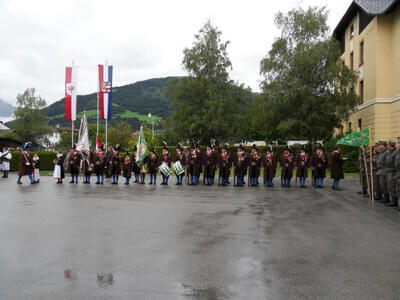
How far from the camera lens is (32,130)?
293 feet

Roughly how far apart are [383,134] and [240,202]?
20133mm

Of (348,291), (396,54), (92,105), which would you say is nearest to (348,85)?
(396,54)

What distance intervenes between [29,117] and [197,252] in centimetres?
9056

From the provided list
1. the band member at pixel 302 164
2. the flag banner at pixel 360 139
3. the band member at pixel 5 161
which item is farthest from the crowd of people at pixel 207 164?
the band member at pixel 5 161

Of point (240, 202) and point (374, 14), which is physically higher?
point (374, 14)

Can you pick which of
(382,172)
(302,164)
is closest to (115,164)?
(302,164)

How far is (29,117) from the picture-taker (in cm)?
8900

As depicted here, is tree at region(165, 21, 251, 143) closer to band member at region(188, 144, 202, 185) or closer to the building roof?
the building roof

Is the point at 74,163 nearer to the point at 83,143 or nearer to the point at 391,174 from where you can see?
the point at 83,143

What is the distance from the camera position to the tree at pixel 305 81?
1214 inches

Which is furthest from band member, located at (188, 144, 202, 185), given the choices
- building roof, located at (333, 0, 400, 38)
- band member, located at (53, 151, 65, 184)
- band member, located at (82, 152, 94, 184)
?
building roof, located at (333, 0, 400, 38)

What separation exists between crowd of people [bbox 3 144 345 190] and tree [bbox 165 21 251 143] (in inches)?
912

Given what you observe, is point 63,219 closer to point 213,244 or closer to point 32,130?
point 213,244

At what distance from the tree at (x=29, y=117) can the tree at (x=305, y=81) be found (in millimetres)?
69395
